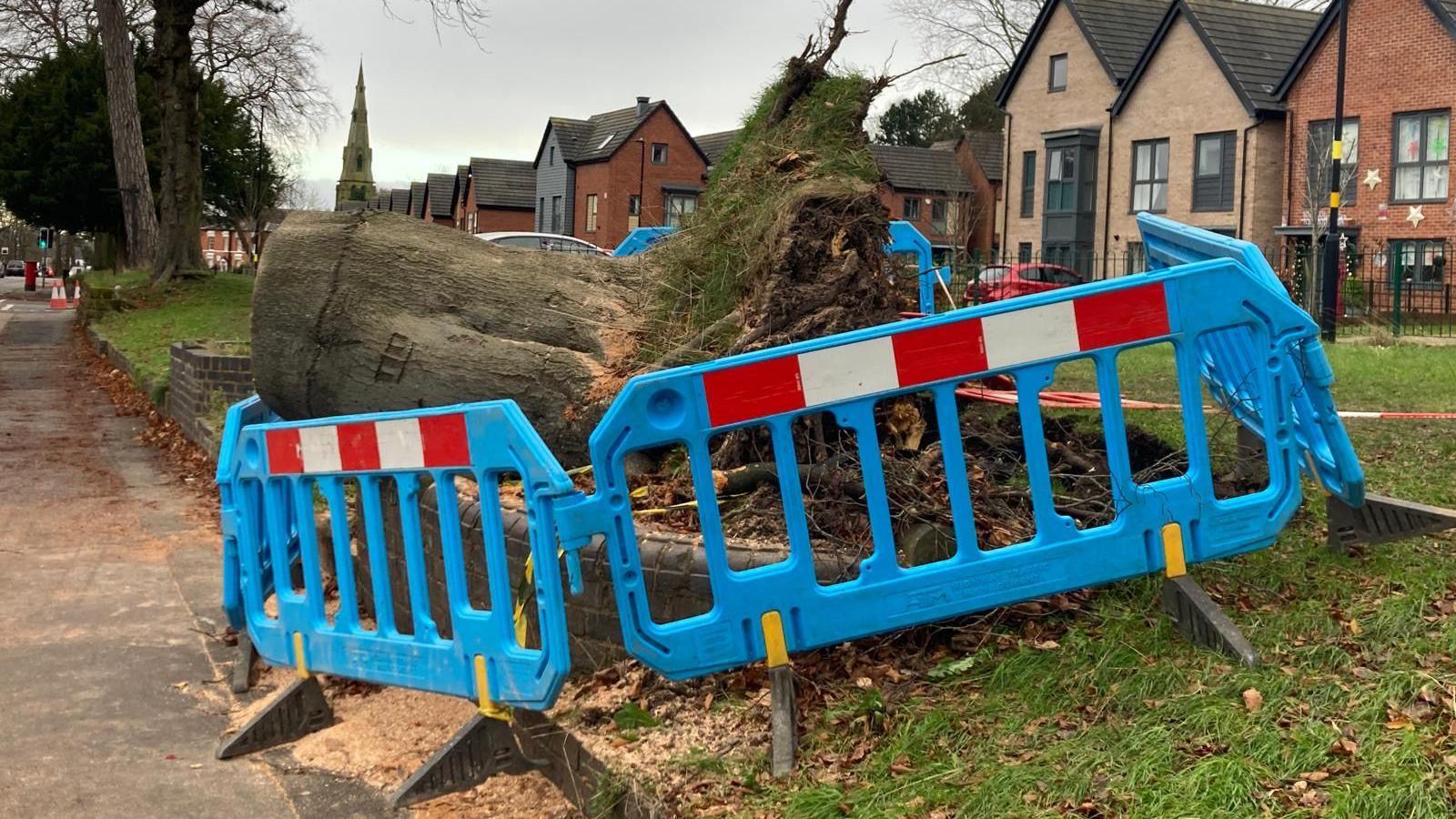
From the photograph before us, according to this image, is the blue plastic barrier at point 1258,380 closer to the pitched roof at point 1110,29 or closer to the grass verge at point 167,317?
the grass verge at point 167,317

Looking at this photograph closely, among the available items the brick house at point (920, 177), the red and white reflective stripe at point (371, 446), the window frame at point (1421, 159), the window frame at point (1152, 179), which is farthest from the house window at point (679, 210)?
the brick house at point (920, 177)

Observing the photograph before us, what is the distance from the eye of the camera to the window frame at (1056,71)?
46250 millimetres

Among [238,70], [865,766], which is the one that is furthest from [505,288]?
[238,70]

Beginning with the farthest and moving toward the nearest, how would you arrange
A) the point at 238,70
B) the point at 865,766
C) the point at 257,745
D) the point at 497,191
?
the point at 497,191 < the point at 238,70 < the point at 257,745 < the point at 865,766

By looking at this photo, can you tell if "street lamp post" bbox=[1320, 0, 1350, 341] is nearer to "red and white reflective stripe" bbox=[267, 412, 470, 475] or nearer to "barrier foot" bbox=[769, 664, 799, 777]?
"red and white reflective stripe" bbox=[267, 412, 470, 475]

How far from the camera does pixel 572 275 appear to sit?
7828 millimetres

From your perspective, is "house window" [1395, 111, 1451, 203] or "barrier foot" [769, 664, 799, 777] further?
"house window" [1395, 111, 1451, 203]

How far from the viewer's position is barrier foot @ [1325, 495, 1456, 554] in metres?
4.52

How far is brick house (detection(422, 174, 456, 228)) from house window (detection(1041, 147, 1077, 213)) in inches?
2140

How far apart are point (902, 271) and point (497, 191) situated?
258ft

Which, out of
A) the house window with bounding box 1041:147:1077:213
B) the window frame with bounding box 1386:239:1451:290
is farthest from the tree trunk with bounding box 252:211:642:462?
the house window with bounding box 1041:147:1077:213

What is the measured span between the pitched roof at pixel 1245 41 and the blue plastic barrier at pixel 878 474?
37586 millimetres

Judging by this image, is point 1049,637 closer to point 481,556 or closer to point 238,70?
point 481,556

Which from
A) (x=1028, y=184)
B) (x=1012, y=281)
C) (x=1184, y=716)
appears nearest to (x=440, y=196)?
(x=1028, y=184)
